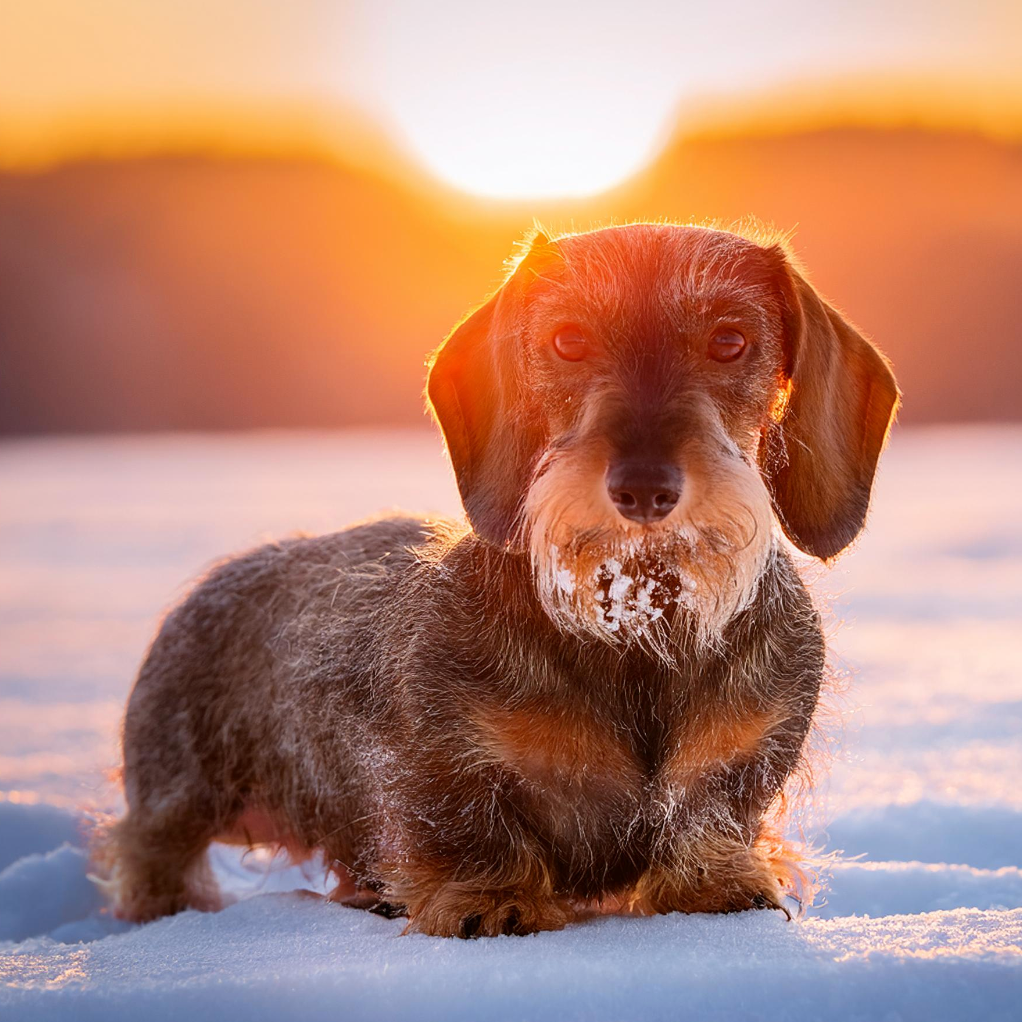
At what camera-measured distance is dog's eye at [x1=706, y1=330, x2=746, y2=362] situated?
304cm

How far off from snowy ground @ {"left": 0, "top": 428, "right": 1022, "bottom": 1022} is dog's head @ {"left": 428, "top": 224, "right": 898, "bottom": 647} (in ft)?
2.39

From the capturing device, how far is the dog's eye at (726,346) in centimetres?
304

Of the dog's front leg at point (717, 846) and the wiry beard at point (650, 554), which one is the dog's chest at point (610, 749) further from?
the wiry beard at point (650, 554)

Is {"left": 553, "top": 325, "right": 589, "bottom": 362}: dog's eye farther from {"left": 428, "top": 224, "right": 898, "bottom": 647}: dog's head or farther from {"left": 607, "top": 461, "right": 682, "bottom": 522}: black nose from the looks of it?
{"left": 607, "top": 461, "right": 682, "bottom": 522}: black nose

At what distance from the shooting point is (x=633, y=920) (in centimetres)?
314

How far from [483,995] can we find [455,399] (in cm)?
147

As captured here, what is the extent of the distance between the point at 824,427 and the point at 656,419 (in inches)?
26.0

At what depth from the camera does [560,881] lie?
10.5ft

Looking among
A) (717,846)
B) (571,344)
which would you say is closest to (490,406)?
(571,344)

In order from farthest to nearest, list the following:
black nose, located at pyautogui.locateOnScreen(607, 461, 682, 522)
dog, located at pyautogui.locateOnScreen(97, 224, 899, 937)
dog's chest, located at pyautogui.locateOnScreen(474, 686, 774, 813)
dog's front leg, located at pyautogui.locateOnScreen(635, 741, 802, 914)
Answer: dog's front leg, located at pyautogui.locateOnScreen(635, 741, 802, 914) < dog's chest, located at pyautogui.locateOnScreen(474, 686, 774, 813) < dog, located at pyautogui.locateOnScreen(97, 224, 899, 937) < black nose, located at pyautogui.locateOnScreen(607, 461, 682, 522)

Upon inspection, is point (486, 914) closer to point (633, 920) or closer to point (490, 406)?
point (633, 920)

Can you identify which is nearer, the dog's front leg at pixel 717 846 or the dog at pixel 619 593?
the dog at pixel 619 593

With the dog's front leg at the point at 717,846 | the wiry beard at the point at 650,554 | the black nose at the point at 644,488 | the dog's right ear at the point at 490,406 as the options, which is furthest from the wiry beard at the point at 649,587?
the dog's front leg at the point at 717,846

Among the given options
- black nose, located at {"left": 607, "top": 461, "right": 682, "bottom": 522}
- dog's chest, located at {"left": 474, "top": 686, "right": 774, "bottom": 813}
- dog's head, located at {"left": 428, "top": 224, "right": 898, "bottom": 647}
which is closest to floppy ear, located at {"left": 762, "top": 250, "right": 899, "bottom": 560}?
dog's head, located at {"left": 428, "top": 224, "right": 898, "bottom": 647}
